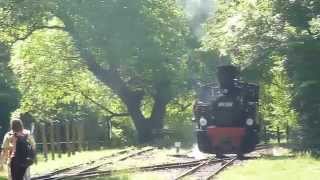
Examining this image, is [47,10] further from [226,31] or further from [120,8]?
[226,31]

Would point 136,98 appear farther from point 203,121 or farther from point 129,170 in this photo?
point 129,170

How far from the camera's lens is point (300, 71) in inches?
865

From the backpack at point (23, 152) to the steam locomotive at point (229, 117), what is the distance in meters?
11.2

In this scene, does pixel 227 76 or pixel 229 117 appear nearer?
pixel 229 117

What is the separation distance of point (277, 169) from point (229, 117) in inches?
184

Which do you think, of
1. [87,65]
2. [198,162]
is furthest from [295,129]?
[87,65]

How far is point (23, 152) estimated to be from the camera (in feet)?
36.8

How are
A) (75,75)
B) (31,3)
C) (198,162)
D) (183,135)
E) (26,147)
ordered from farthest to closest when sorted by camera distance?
(183,135) < (75,75) < (31,3) < (198,162) < (26,147)

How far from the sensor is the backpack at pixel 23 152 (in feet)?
36.7

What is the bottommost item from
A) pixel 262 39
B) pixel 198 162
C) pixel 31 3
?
pixel 198 162

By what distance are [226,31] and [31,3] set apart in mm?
10807

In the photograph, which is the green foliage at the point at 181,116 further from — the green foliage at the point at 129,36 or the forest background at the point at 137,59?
the green foliage at the point at 129,36

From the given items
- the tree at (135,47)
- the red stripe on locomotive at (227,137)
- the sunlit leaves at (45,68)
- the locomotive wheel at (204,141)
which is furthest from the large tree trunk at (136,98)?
the red stripe on locomotive at (227,137)

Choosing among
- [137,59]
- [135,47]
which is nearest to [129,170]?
[135,47]
